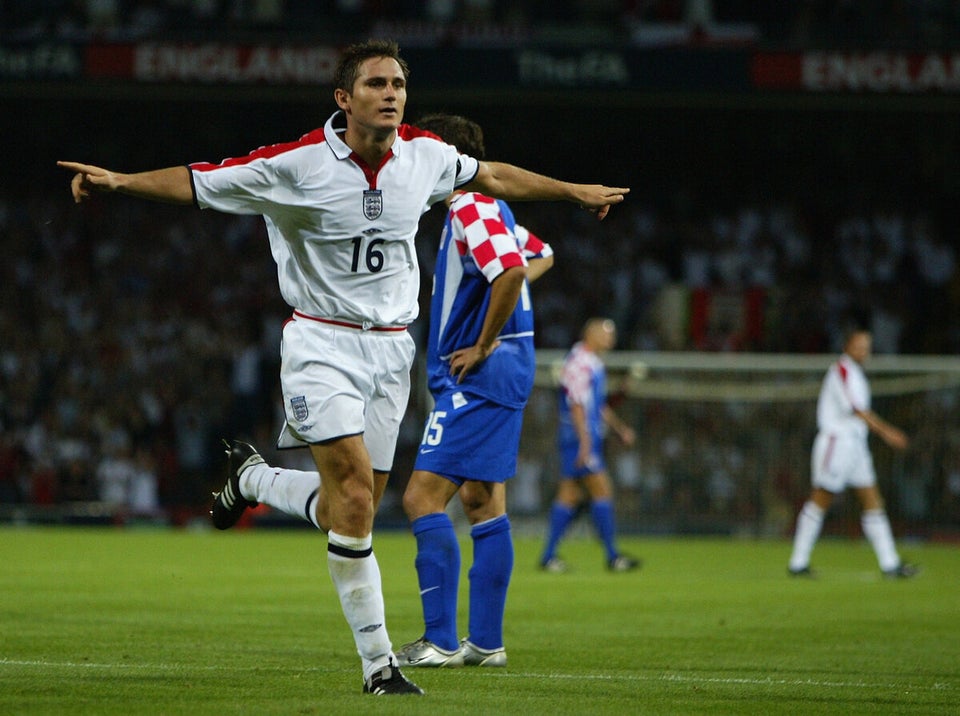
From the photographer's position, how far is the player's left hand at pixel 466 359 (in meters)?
7.26

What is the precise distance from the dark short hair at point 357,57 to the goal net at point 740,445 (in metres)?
15.9

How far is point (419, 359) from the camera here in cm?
2417

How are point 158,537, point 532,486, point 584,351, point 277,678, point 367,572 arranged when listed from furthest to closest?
point 532,486 < point 158,537 < point 584,351 < point 277,678 < point 367,572

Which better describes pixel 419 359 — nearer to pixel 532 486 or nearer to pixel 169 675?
pixel 532 486

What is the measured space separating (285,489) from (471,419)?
0.95m

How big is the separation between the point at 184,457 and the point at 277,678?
17.3 m

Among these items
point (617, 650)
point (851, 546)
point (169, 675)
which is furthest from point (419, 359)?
point (169, 675)

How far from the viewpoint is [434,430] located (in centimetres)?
730

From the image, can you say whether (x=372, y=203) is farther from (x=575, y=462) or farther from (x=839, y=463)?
(x=839, y=463)

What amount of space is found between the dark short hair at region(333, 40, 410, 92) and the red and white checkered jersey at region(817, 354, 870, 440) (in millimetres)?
10416

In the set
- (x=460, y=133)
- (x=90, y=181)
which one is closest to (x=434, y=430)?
(x=460, y=133)

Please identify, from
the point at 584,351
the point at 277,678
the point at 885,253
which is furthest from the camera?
the point at 885,253

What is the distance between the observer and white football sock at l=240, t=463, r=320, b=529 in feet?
22.2

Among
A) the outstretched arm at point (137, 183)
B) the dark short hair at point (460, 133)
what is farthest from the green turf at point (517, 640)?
the dark short hair at point (460, 133)
